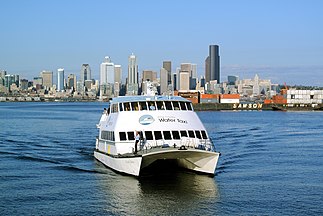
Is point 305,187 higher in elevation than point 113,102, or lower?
lower

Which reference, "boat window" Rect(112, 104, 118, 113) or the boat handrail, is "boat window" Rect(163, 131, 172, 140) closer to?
the boat handrail

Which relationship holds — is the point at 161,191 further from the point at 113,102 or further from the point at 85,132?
the point at 85,132

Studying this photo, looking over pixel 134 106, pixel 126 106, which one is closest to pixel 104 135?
pixel 126 106

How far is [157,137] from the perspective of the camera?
29.8m

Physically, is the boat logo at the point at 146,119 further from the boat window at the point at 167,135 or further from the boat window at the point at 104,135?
the boat window at the point at 104,135

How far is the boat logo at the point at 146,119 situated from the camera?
3022cm

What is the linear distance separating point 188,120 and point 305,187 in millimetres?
7478

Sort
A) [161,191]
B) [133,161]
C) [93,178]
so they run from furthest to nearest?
[93,178]
[133,161]
[161,191]

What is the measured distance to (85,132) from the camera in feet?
196

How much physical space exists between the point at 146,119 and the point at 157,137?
1.28 m

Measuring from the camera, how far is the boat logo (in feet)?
A: 99.1

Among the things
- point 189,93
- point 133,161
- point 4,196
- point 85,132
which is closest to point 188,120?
→ point 133,161

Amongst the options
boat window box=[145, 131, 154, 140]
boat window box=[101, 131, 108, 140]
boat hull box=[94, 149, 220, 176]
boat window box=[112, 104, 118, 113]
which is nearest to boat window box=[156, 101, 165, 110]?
boat window box=[145, 131, 154, 140]

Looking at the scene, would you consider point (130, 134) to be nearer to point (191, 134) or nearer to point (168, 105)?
point (168, 105)
